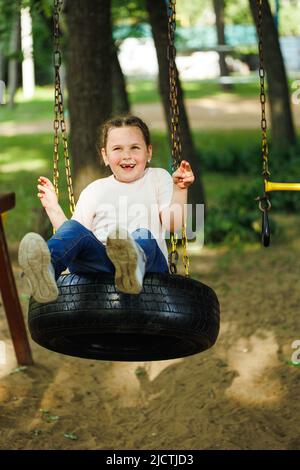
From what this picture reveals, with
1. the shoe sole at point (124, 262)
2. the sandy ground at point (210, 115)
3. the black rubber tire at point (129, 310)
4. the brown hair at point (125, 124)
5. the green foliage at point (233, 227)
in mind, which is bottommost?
the green foliage at point (233, 227)

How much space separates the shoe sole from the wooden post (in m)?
2.57

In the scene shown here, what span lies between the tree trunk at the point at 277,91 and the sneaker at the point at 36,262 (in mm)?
11057

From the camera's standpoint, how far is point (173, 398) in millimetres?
6508

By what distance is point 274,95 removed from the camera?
1557 centimetres

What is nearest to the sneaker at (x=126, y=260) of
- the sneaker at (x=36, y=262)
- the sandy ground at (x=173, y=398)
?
the sneaker at (x=36, y=262)

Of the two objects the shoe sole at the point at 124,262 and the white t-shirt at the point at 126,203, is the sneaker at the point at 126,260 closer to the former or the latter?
the shoe sole at the point at 124,262

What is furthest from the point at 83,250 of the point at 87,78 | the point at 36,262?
the point at 87,78

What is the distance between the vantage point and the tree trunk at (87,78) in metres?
8.54

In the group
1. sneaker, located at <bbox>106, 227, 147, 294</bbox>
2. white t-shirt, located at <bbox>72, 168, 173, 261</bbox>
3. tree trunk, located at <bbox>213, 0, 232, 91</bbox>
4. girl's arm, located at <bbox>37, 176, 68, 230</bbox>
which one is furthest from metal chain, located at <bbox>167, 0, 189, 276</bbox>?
tree trunk, located at <bbox>213, 0, 232, 91</bbox>

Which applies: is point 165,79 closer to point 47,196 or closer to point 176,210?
point 47,196

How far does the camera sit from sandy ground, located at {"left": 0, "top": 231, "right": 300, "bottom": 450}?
5945mm

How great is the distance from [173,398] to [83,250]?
97.2 inches
